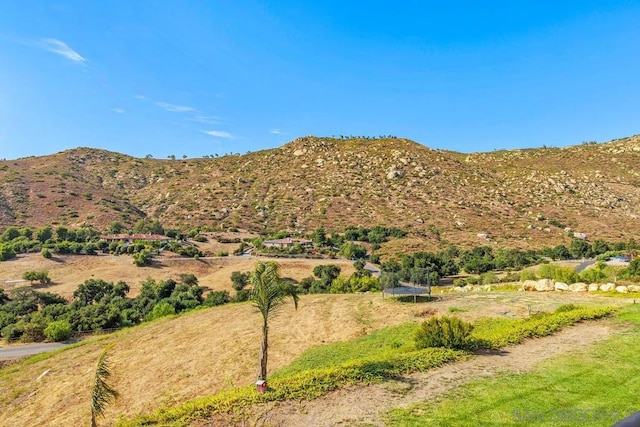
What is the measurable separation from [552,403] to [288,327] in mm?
15914

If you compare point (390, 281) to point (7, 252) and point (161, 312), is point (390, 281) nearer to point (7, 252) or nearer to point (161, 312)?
point (161, 312)

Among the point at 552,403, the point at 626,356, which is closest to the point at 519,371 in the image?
the point at 552,403

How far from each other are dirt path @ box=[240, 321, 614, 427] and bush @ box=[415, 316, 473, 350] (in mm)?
801

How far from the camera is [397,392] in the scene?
36.0 ft

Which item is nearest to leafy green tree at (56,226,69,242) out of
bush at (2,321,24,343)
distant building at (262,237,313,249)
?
distant building at (262,237,313,249)

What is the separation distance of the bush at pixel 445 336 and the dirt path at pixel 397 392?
801 mm

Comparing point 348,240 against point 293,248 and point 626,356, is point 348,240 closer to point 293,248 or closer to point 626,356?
point 293,248

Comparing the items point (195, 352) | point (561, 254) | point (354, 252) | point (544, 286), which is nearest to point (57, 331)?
point (195, 352)

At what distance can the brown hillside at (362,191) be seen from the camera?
298ft

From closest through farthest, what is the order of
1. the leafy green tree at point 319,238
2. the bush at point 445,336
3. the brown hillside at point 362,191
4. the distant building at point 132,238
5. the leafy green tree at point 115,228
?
the bush at point 445,336
the leafy green tree at point 319,238
the distant building at point 132,238
the leafy green tree at point 115,228
the brown hillside at point 362,191

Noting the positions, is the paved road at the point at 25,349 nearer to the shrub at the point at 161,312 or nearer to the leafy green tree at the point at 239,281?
the shrub at the point at 161,312

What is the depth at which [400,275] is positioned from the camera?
32.8 meters

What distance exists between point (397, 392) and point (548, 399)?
4140 mm

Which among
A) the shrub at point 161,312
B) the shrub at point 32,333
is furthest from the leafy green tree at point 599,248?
the shrub at point 32,333
